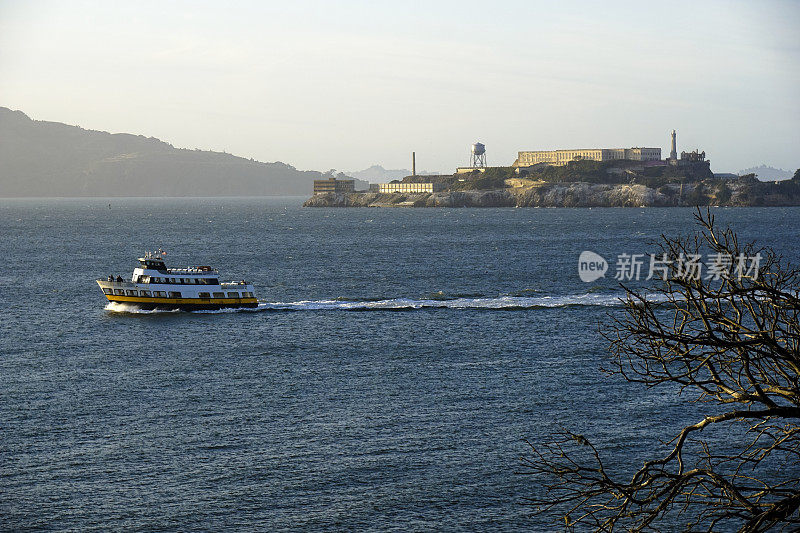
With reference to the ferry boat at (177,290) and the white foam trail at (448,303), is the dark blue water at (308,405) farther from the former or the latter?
the ferry boat at (177,290)

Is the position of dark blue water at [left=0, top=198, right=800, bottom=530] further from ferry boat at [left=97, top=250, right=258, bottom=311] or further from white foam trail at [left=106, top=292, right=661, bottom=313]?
ferry boat at [left=97, top=250, right=258, bottom=311]

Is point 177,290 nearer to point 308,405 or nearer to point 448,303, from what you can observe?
point 448,303

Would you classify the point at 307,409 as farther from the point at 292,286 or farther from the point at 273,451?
the point at 292,286

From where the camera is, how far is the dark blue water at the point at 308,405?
1358 inches

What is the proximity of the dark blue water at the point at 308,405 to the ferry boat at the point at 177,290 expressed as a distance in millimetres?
2488

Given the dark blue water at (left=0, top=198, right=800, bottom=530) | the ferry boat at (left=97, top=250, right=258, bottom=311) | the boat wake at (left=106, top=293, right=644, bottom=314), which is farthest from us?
the ferry boat at (left=97, top=250, right=258, bottom=311)

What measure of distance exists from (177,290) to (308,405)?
3887 cm

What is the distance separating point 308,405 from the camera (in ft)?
158

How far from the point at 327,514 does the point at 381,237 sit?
145 m

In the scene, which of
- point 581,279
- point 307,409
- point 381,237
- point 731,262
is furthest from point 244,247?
point 731,262

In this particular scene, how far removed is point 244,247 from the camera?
158875 millimetres

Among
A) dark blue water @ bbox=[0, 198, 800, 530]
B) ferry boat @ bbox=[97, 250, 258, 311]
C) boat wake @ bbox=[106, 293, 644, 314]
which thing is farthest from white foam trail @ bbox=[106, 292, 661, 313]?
ferry boat @ bbox=[97, 250, 258, 311]

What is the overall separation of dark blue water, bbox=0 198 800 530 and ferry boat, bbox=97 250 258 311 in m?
2.49

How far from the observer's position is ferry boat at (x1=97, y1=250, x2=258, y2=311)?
82500mm
